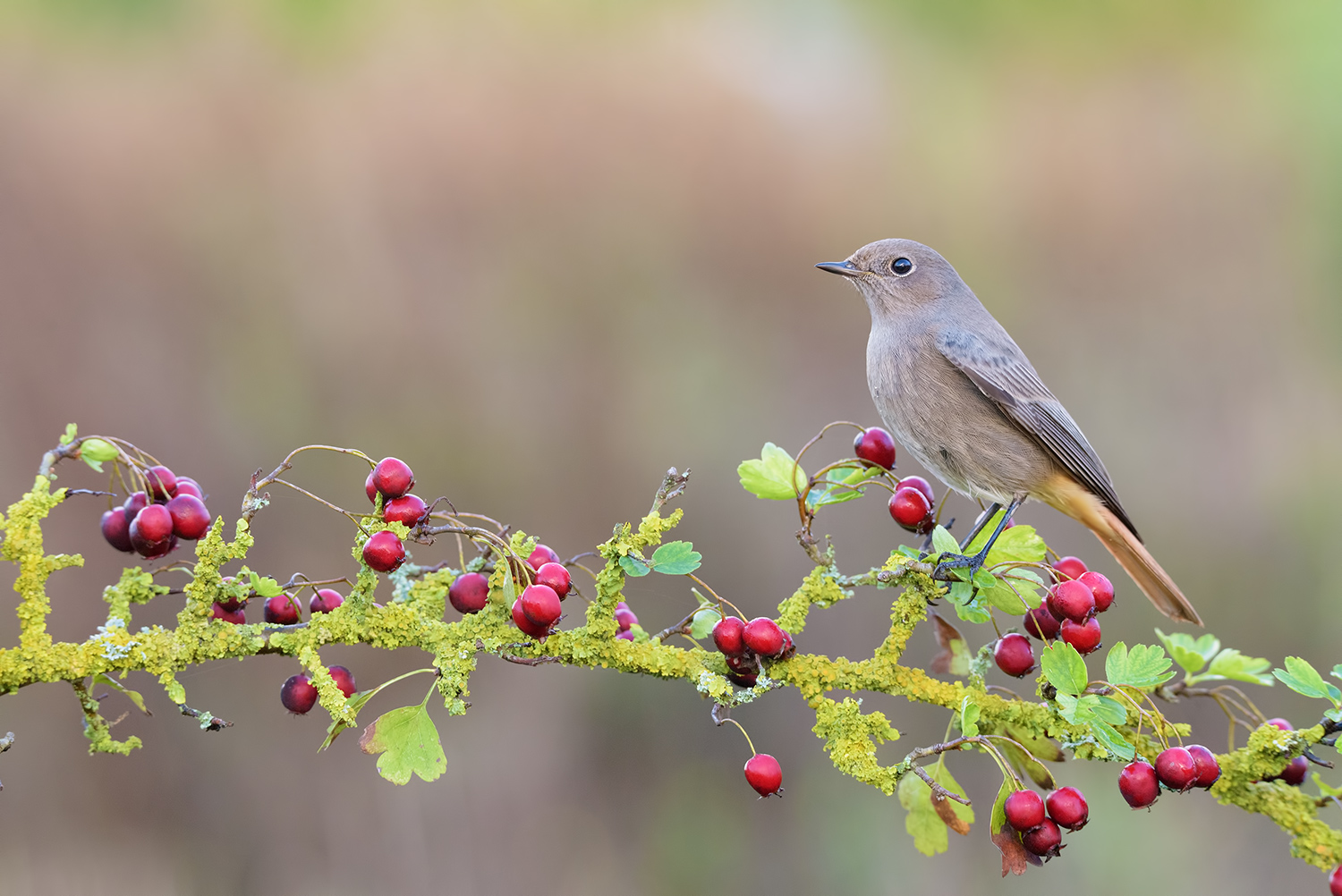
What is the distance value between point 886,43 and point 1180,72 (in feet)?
6.40

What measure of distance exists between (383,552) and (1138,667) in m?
1.19

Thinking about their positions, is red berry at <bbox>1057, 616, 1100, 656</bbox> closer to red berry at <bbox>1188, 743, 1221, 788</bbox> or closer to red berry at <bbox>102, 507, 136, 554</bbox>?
red berry at <bbox>1188, 743, 1221, 788</bbox>

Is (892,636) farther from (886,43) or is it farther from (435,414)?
(886,43)

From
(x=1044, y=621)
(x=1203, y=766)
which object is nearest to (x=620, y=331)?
(x=1044, y=621)

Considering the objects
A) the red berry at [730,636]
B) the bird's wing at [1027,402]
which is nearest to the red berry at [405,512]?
the red berry at [730,636]

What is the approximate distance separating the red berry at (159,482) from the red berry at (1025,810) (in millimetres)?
1462

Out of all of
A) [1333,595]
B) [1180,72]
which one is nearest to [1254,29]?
[1180,72]

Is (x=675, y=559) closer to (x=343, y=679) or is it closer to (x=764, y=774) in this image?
(x=764, y=774)

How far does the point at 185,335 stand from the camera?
478cm

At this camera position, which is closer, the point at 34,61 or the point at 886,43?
the point at 34,61

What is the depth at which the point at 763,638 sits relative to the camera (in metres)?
1.58

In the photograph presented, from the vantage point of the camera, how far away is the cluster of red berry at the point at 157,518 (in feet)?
5.08

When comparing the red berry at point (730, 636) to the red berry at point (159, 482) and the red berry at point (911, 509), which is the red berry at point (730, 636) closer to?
the red berry at point (911, 509)

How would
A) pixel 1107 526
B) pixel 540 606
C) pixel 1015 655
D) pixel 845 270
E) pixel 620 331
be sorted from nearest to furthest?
pixel 540 606 < pixel 1015 655 < pixel 1107 526 < pixel 845 270 < pixel 620 331
